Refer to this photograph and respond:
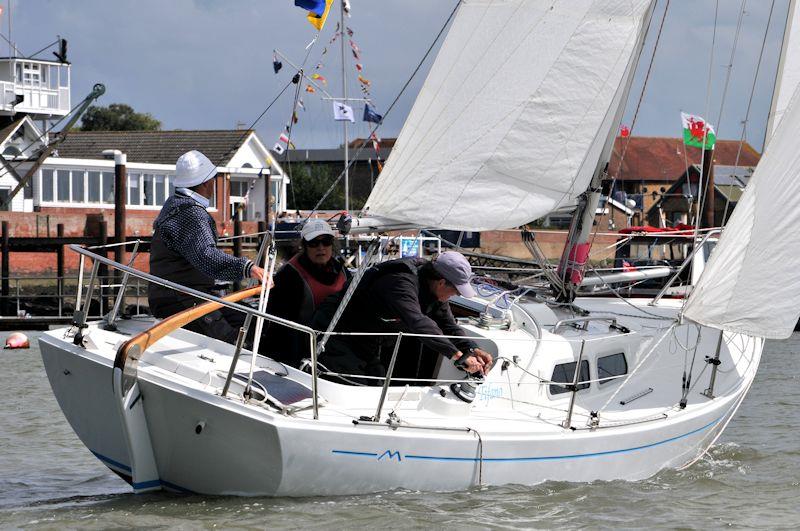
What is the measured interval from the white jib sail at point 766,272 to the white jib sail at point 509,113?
1.52 meters

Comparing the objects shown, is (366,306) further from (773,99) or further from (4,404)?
(4,404)

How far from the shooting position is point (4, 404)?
13578mm

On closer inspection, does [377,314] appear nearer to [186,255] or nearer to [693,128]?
[186,255]

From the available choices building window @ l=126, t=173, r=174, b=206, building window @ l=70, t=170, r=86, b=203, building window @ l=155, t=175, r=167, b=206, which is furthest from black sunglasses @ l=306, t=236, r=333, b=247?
building window @ l=155, t=175, r=167, b=206

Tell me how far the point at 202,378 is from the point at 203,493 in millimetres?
689

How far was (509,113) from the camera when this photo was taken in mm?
9383

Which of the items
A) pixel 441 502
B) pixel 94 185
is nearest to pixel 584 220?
pixel 441 502

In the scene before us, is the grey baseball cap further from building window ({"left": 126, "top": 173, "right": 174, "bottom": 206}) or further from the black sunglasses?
building window ({"left": 126, "top": 173, "right": 174, "bottom": 206})

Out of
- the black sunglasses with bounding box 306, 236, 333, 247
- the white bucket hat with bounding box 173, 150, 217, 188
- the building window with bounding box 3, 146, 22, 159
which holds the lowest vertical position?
the black sunglasses with bounding box 306, 236, 333, 247

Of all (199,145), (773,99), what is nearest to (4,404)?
(773,99)

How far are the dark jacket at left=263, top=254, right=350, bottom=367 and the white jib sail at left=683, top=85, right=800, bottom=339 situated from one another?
9.25 ft

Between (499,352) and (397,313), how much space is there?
42.9 inches

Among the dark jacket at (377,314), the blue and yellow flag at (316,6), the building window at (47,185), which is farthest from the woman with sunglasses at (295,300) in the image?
the building window at (47,185)

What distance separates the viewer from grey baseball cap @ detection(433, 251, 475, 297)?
7691mm
